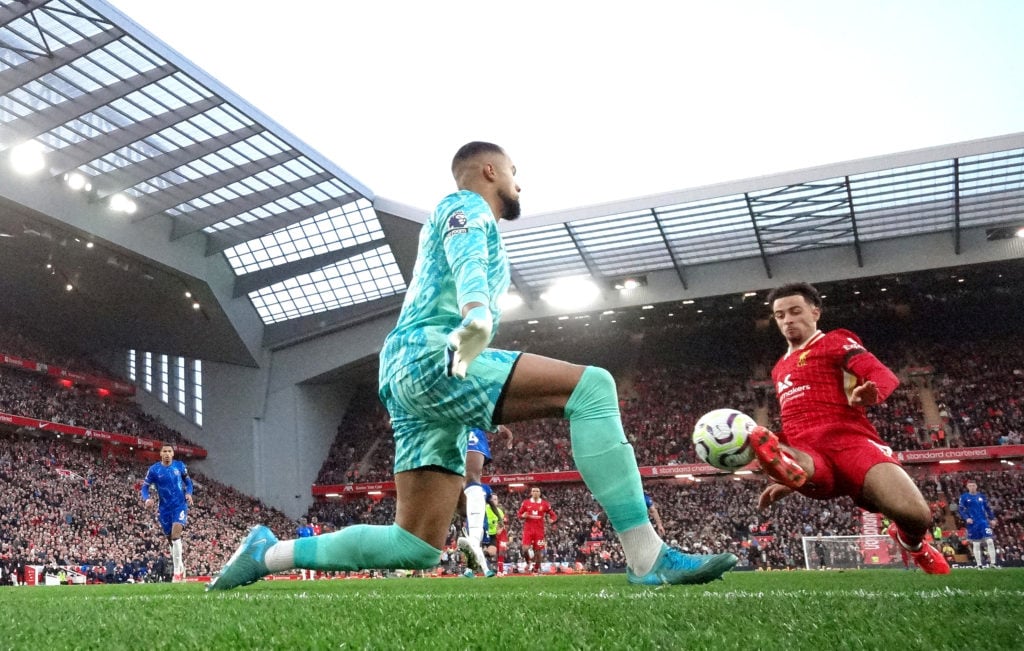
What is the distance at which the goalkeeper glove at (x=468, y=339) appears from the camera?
2.67m

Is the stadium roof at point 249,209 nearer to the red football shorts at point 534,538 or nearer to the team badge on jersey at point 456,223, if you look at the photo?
the red football shorts at point 534,538

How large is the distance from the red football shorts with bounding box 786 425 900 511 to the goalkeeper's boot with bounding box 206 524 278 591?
122 inches

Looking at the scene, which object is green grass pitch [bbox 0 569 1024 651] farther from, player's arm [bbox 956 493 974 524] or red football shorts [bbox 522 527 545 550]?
player's arm [bbox 956 493 974 524]

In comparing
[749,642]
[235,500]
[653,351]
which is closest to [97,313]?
[235,500]

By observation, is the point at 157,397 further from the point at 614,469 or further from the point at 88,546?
the point at 614,469

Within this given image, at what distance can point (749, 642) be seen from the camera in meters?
1.90

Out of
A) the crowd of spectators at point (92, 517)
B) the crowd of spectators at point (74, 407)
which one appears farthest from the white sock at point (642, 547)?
the crowd of spectators at point (74, 407)

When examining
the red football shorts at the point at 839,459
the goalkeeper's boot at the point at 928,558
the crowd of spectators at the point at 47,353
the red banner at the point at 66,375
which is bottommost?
the goalkeeper's boot at the point at 928,558

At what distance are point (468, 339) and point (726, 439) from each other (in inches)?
90.8

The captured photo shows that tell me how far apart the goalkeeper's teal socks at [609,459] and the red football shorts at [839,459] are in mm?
2030

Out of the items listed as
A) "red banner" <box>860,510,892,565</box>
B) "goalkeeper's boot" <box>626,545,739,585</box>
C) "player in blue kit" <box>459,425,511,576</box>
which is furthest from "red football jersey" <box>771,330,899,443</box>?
"red banner" <box>860,510,892,565</box>

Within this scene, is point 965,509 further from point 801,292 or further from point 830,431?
point 830,431

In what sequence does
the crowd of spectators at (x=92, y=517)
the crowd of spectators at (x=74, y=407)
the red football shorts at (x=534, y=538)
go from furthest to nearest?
the crowd of spectators at (x=74, y=407)
the crowd of spectators at (x=92, y=517)
the red football shorts at (x=534, y=538)

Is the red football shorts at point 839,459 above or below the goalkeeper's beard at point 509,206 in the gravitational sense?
below
